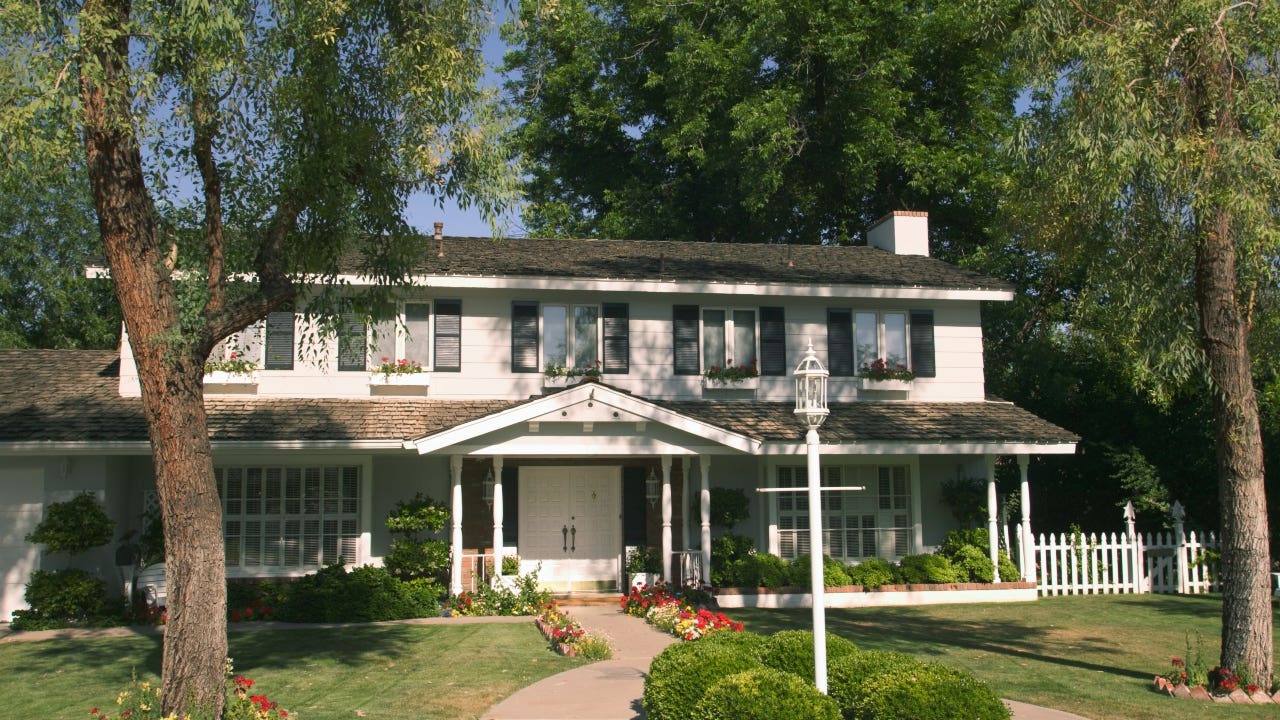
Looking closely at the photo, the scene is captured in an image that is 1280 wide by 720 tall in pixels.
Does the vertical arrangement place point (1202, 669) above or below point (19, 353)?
below

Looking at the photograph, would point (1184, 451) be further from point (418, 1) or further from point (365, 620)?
point (418, 1)

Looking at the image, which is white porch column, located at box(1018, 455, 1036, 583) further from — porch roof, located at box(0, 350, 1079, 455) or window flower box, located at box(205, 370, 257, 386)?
window flower box, located at box(205, 370, 257, 386)

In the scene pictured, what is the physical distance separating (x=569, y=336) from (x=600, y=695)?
971 cm

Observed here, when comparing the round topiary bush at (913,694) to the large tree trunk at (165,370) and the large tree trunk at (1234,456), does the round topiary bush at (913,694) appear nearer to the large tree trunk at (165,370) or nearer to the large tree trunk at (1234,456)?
the large tree trunk at (1234,456)

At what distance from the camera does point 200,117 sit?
10219 mm

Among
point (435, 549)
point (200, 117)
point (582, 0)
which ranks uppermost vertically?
point (582, 0)

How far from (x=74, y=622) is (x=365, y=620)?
424 centimetres

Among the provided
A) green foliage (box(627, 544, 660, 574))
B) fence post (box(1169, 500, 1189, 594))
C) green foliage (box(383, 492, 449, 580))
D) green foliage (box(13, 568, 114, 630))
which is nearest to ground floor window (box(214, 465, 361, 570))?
green foliage (box(383, 492, 449, 580))

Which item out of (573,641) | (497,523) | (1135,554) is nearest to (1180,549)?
(1135,554)

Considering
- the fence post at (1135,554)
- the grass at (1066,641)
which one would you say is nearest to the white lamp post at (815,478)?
the grass at (1066,641)

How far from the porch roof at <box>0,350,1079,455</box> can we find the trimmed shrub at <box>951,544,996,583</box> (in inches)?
78.8

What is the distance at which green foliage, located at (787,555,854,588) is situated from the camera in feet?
60.0

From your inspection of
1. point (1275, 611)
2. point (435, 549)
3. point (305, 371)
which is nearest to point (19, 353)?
point (305, 371)

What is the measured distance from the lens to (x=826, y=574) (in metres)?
18.2
